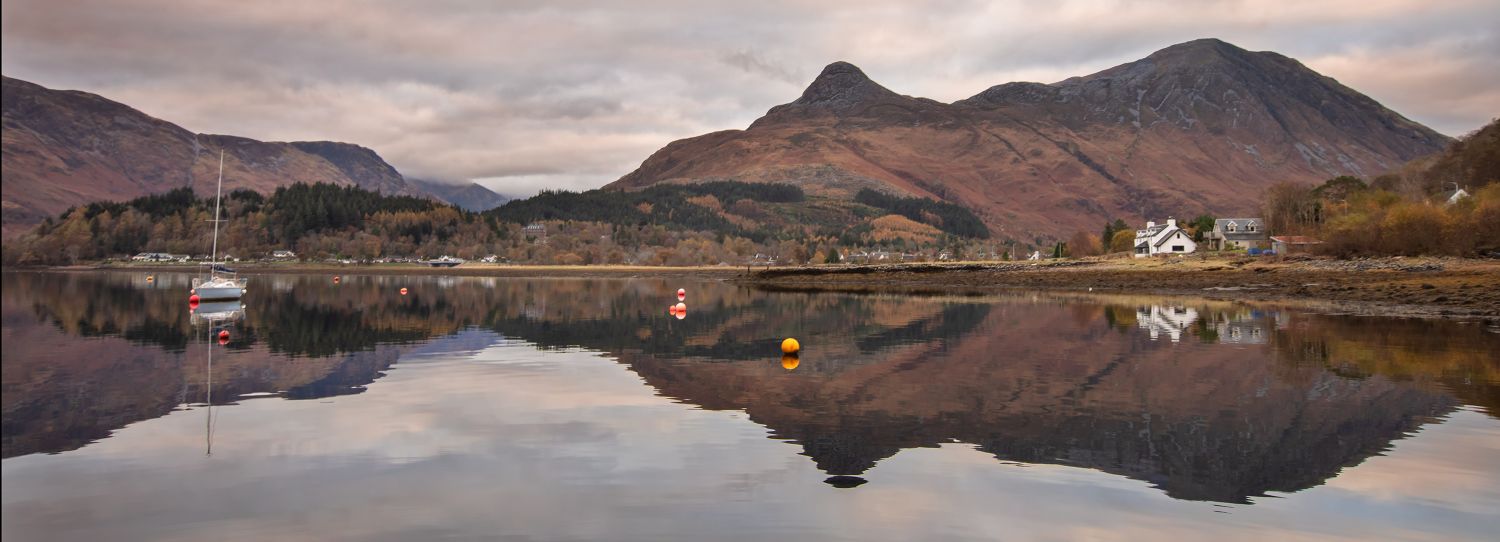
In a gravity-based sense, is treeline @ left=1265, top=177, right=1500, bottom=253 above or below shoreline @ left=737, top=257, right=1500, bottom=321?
above

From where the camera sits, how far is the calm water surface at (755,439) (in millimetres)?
11797

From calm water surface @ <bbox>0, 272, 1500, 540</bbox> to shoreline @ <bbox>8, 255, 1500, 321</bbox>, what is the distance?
21814 mm

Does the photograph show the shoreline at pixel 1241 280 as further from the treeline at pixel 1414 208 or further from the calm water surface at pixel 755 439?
the calm water surface at pixel 755 439

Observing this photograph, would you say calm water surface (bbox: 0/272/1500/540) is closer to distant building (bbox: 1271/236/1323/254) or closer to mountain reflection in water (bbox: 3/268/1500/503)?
mountain reflection in water (bbox: 3/268/1500/503)

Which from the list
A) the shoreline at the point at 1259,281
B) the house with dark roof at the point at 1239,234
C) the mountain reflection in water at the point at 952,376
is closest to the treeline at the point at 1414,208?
the shoreline at the point at 1259,281

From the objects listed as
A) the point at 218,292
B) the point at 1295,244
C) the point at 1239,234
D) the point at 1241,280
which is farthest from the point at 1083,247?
the point at 218,292

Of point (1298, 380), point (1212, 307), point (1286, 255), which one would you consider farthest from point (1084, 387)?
point (1286, 255)

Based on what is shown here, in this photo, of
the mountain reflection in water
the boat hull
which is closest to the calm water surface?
the mountain reflection in water

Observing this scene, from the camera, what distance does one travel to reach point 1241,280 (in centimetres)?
A: 7875

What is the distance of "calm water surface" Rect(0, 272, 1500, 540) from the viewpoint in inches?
464

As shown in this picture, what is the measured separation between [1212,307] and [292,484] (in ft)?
189

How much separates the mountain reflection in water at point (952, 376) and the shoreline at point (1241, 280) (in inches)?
476

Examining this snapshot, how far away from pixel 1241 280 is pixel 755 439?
251 feet

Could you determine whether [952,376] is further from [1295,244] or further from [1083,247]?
[1083,247]
